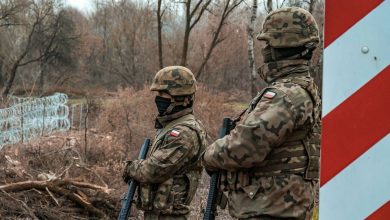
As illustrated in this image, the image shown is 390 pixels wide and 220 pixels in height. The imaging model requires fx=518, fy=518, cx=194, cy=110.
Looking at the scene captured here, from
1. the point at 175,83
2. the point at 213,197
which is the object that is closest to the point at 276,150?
the point at 213,197

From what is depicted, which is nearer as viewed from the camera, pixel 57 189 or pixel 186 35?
pixel 57 189

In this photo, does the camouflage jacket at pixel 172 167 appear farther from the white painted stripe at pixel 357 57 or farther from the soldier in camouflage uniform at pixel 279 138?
the white painted stripe at pixel 357 57

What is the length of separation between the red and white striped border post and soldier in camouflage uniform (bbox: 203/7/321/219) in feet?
3.19

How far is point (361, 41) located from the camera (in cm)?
147

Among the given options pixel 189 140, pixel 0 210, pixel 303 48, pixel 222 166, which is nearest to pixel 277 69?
pixel 303 48

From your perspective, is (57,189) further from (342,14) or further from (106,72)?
(106,72)

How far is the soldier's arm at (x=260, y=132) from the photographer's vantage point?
246cm

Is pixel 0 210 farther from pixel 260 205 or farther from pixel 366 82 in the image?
pixel 366 82

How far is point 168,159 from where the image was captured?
347 cm

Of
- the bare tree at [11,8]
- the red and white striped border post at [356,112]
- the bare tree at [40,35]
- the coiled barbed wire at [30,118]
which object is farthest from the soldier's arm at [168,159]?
the bare tree at [40,35]

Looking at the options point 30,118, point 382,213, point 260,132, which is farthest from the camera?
point 30,118

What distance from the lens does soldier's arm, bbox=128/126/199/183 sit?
137 inches

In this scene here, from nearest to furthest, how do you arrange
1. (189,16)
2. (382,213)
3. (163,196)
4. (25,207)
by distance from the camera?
(382,213)
(163,196)
(25,207)
(189,16)

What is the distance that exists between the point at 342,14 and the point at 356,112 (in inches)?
11.2
